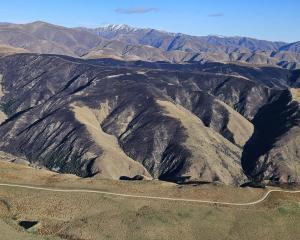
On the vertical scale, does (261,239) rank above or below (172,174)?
above

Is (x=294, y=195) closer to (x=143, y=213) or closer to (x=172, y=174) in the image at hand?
(x=143, y=213)

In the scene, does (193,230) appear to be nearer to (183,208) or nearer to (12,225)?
(183,208)

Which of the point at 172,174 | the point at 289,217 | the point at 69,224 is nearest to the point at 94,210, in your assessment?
the point at 69,224

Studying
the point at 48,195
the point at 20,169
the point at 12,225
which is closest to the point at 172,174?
the point at 20,169

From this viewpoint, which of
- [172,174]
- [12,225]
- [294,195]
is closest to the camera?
[12,225]

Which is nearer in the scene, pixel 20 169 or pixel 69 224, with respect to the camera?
pixel 69 224

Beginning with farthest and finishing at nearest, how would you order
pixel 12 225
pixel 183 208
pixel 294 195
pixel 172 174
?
1. pixel 172 174
2. pixel 294 195
3. pixel 183 208
4. pixel 12 225
